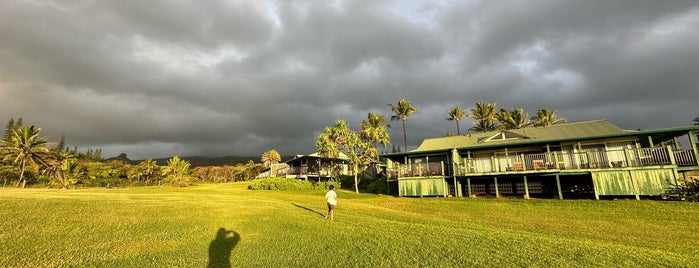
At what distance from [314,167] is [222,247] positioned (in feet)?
123

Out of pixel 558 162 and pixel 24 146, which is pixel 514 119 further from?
pixel 24 146

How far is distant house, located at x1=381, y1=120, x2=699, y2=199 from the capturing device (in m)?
18.2

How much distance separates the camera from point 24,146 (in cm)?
4019

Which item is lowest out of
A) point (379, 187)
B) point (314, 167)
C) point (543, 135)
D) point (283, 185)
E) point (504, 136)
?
point (379, 187)

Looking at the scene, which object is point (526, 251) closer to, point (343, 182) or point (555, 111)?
point (343, 182)

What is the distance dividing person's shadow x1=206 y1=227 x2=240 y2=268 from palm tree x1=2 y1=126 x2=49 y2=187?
50924 mm

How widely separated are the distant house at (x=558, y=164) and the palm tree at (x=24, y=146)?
50.9 m

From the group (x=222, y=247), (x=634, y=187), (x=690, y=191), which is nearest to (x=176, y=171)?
(x=222, y=247)

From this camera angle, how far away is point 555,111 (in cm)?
4828

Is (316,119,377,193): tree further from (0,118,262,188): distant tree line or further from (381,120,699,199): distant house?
(0,118,262,188): distant tree line

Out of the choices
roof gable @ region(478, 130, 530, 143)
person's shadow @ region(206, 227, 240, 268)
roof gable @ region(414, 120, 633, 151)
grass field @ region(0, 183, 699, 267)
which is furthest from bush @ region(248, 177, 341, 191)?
person's shadow @ region(206, 227, 240, 268)

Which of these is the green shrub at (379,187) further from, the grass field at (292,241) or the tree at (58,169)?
the tree at (58,169)

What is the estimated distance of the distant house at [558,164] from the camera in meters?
18.2

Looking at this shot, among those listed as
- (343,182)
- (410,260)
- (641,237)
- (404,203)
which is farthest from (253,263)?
(343,182)
